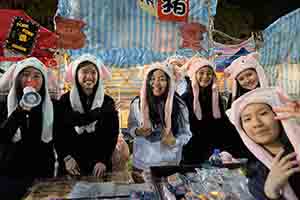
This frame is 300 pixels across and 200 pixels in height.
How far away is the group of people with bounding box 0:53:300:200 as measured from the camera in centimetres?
161

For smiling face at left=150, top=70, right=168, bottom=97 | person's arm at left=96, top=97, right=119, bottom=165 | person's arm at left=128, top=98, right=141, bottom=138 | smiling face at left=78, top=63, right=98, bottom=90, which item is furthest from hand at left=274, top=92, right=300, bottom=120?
smiling face at left=78, top=63, right=98, bottom=90

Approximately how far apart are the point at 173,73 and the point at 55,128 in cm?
62

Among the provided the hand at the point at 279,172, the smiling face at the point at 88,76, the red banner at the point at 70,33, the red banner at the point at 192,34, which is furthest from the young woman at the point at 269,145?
the red banner at the point at 70,33

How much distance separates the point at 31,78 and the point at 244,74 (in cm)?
104

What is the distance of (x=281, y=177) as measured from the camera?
161cm

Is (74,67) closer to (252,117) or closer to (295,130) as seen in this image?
(252,117)

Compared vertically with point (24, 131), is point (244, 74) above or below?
above

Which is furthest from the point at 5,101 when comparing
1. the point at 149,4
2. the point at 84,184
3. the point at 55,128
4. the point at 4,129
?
the point at 149,4

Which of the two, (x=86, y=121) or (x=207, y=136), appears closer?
(x=86, y=121)

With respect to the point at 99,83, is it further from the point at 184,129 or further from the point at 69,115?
the point at 184,129

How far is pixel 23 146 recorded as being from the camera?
1618 mm

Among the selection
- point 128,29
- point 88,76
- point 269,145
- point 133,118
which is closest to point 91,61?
point 88,76

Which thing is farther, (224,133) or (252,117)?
(224,133)

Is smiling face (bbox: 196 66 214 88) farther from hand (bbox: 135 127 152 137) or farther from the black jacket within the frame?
the black jacket
